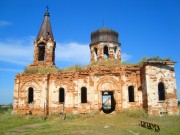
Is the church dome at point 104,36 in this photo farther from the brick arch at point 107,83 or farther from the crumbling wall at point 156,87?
the crumbling wall at point 156,87

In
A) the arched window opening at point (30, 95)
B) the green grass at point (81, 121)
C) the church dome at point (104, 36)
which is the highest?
the church dome at point (104, 36)

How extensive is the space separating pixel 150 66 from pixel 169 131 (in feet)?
25.7

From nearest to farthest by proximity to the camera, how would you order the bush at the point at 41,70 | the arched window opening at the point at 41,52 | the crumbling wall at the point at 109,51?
the bush at the point at 41,70 → the crumbling wall at the point at 109,51 → the arched window opening at the point at 41,52

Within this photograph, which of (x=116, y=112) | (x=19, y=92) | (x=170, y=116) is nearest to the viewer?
(x=170, y=116)

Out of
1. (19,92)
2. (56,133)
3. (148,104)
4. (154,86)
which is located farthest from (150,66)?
(19,92)

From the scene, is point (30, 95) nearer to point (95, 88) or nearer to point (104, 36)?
point (95, 88)

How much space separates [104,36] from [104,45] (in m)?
1.08

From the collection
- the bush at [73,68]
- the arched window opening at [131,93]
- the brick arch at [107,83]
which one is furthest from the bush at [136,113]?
the bush at [73,68]

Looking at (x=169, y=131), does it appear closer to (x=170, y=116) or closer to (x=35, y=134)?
(x=170, y=116)

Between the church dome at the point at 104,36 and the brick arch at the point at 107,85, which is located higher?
the church dome at the point at 104,36

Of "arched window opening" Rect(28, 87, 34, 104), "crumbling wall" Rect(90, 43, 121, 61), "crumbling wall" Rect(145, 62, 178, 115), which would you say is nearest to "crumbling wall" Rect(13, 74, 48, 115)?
"arched window opening" Rect(28, 87, 34, 104)

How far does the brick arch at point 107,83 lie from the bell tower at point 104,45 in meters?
3.69

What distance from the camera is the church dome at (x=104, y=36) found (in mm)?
24369

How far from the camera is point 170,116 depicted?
58.0 feet
